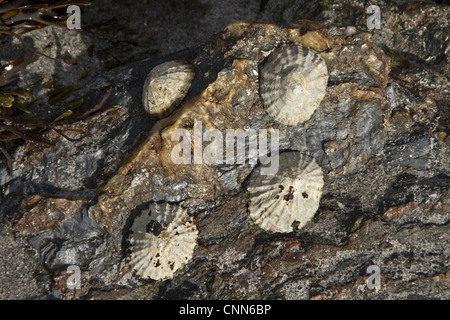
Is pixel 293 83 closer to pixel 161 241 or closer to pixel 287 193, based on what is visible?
pixel 287 193

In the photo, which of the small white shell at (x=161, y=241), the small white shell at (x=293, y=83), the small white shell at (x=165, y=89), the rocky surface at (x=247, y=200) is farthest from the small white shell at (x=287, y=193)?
the small white shell at (x=165, y=89)

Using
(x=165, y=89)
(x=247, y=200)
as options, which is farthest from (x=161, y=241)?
(x=165, y=89)

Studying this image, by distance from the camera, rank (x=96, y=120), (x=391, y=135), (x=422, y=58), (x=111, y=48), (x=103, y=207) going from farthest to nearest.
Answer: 1. (x=111, y=48)
2. (x=422, y=58)
3. (x=96, y=120)
4. (x=391, y=135)
5. (x=103, y=207)

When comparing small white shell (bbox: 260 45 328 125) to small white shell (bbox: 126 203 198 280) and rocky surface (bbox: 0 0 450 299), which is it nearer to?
rocky surface (bbox: 0 0 450 299)

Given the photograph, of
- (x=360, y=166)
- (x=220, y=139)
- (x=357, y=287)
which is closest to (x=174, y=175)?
(x=220, y=139)

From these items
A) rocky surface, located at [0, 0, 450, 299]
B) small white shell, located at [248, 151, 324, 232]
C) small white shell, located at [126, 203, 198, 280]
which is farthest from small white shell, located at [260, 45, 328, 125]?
small white shell, located at [126, 203, 198, 280]

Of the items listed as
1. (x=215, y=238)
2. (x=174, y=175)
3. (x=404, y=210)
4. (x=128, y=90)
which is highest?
(x=128, y=90)

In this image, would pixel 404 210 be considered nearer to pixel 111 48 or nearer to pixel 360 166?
pixel 360 166
